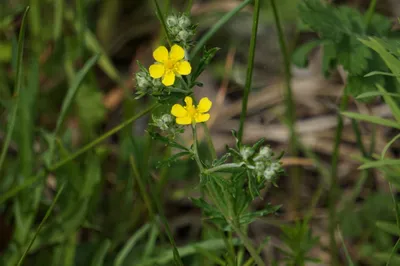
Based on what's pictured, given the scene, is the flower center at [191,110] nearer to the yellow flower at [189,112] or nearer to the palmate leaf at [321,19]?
the yellow flower at [189,112]

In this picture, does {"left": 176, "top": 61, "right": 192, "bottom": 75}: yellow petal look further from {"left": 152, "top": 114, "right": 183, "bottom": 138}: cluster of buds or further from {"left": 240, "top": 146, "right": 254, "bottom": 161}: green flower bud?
{"left": 240, "top": 146, "right": 254, "bottom": 161}: green flower bud

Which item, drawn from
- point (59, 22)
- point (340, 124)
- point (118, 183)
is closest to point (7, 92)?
point (59, 22)

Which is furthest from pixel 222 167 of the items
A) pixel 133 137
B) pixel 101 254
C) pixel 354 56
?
pixel 133 137

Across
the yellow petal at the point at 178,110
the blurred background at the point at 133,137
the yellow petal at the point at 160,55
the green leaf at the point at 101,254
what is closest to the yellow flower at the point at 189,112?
the yellow petal at the point at 178,110

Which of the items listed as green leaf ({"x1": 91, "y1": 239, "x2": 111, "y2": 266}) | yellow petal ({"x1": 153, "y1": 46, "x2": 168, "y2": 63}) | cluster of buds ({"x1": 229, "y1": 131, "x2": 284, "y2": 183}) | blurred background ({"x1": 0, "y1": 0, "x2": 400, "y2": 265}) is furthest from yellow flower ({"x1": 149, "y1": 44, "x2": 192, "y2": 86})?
green leaf ({"x1": 91, "y1": 239, "x2": 111, "y2": 266})

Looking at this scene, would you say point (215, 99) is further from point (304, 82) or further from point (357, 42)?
point (357, 42)

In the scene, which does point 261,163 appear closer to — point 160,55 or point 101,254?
point 160,55
